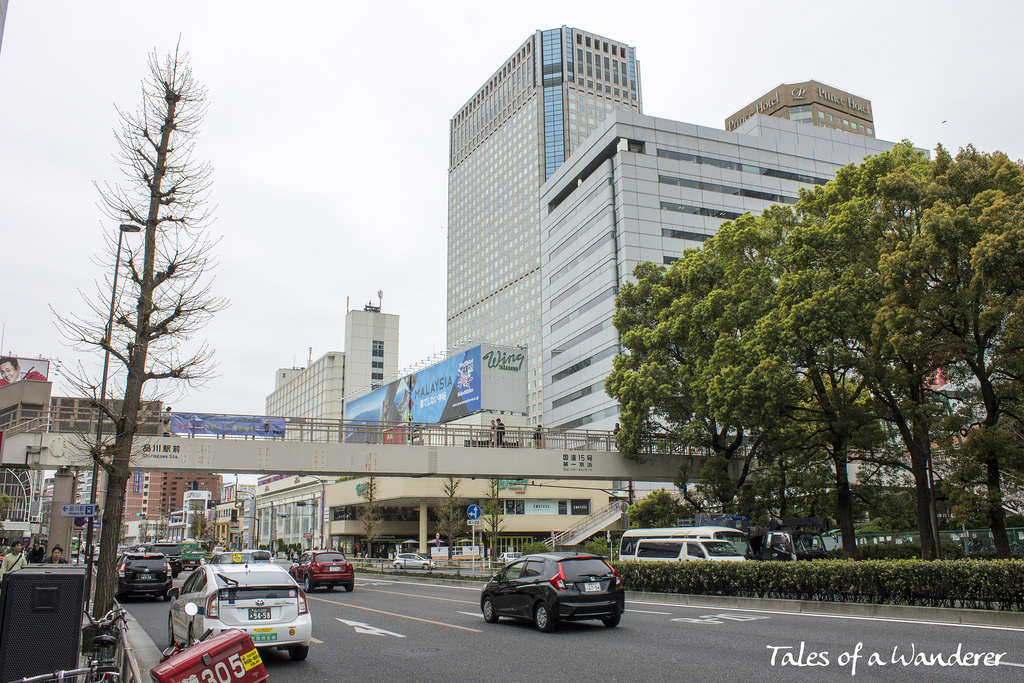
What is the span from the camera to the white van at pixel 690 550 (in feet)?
74.0

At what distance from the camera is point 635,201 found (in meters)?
82.5

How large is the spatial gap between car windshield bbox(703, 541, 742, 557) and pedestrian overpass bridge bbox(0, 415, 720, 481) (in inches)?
443

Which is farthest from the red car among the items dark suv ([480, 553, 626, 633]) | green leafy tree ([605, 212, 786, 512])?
green leafy tree ([605, 212, 786, 512])

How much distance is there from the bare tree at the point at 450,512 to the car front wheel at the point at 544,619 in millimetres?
43888

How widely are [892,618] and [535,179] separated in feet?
481

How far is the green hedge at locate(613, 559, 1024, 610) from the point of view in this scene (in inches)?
543

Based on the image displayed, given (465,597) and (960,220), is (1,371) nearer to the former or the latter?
(465,597)

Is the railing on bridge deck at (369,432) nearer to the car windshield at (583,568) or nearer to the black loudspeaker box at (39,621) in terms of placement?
the car windshield at (583,568)

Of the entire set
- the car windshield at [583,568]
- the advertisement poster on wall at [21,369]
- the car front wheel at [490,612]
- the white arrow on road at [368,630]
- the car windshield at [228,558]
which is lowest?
the car windshield at [228,558]

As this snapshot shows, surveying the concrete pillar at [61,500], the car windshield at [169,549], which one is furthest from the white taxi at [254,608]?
the car windshield at [169,549]

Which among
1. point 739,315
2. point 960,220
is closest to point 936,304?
point 960,220

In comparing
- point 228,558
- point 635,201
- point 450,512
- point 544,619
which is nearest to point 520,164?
point 635,201

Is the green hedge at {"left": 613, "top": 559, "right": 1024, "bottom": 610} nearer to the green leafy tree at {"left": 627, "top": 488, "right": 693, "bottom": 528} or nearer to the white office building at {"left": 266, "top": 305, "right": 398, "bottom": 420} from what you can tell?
the green leafy tree at {"left": 627, "top": 488, "right": 693, "bottom": 528}

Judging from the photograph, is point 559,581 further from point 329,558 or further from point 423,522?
point 423,522
